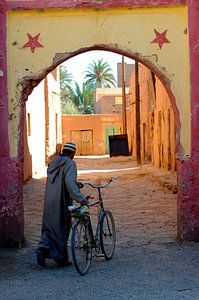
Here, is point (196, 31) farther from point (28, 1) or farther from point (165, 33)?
point (28, 1)

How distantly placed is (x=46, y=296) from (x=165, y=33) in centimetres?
398

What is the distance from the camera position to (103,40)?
24.7ft

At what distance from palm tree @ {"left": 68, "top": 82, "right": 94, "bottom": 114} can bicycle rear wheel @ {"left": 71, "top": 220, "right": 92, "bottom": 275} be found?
55.9 m

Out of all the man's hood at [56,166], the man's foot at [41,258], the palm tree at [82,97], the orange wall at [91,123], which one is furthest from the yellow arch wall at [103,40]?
the palm tree at [82,97]

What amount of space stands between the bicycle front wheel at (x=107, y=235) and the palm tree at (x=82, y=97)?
181 feet

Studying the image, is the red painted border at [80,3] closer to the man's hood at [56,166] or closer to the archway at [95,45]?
the archway at [95,45]

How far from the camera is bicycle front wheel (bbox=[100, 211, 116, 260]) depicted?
6.61 m

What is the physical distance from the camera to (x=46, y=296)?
5.23 m

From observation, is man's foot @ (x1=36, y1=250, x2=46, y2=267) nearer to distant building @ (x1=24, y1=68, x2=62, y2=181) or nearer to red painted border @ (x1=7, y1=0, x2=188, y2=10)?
red painted border @ (x1=7, y1=0, x2=188, y2=10)

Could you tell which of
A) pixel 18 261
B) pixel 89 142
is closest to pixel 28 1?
pixel 18 261

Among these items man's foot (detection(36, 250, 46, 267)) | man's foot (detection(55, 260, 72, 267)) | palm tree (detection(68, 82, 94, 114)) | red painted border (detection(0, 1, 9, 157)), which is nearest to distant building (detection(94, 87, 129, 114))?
palm tree (detection(68, 82, 94, 114))

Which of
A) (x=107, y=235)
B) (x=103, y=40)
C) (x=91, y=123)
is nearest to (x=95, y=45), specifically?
(x=103, y=40)

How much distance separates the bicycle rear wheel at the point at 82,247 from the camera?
599cm

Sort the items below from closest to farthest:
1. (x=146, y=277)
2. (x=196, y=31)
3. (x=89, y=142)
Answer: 1. (x=146, y=277)
2. (x=196, y=31)
3. (x=89, y=142)
